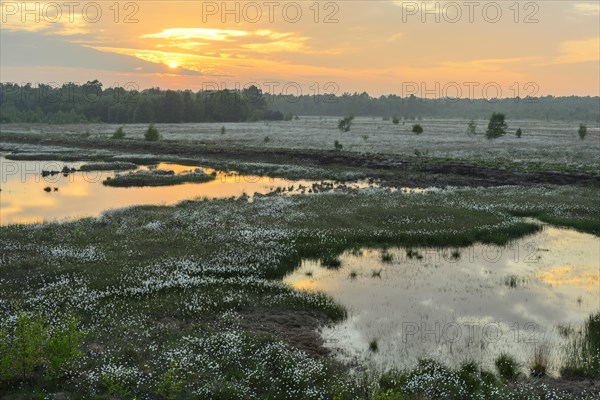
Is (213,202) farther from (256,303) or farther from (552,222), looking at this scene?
(552,222)

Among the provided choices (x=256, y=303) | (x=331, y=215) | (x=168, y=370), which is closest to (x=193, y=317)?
(x=256, y=303)

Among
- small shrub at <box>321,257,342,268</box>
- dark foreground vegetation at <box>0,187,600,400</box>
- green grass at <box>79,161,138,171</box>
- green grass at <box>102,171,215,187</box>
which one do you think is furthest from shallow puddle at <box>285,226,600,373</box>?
green grass at <box>79,161,138,171</box>

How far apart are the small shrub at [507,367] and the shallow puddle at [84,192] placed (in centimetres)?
2715

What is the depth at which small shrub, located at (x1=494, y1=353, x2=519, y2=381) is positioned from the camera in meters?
12.0

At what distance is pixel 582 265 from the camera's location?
71.0 ft

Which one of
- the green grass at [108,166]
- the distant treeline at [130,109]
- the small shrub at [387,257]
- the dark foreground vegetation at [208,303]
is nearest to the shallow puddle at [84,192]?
Result: the green grass at [108,166]

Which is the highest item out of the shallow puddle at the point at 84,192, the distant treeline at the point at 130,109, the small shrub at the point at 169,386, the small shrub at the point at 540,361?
the distant treeline at the point at 130,109

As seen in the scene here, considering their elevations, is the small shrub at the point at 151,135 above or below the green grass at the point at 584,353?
above

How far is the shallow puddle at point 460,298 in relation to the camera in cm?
1366

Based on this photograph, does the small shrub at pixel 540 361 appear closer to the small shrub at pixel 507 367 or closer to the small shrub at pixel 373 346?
the small shrub at pixel 507 367

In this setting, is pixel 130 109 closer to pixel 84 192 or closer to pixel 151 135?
pixel 151 135

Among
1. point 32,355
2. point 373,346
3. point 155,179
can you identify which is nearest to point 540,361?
point 373,346

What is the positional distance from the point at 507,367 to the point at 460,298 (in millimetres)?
5406

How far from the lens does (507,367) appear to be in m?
12.4
